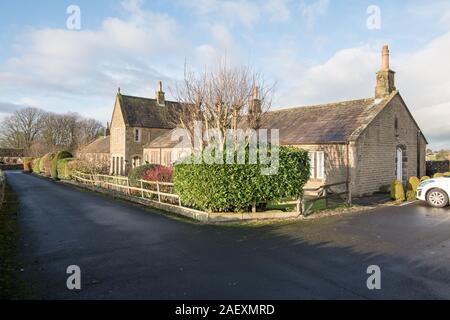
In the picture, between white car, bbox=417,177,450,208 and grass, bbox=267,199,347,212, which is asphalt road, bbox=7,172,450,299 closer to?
grass, bbox=267,199,347,212

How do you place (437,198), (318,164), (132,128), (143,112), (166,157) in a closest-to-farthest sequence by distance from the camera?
(437,198) → (318,164) → (166,157) → (132,128) → (143,112)

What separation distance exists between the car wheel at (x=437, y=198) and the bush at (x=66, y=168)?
28112mm

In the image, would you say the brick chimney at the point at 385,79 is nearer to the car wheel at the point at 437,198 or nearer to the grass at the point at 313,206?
the car wheel at the point at 437,198

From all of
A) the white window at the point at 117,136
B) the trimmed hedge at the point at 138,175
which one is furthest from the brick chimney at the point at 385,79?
the white window at the point at 117,136

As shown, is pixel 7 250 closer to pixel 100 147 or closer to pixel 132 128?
pixel 132 128

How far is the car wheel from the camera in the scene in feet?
45.2

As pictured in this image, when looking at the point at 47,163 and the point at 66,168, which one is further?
the point at 47,163

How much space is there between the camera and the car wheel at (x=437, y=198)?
13.8m

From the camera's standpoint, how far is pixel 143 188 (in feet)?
55.9

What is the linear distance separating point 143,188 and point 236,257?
429 inches

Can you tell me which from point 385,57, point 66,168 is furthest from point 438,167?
point 66,168

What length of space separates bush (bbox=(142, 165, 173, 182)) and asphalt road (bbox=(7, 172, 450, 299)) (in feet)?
14.4
